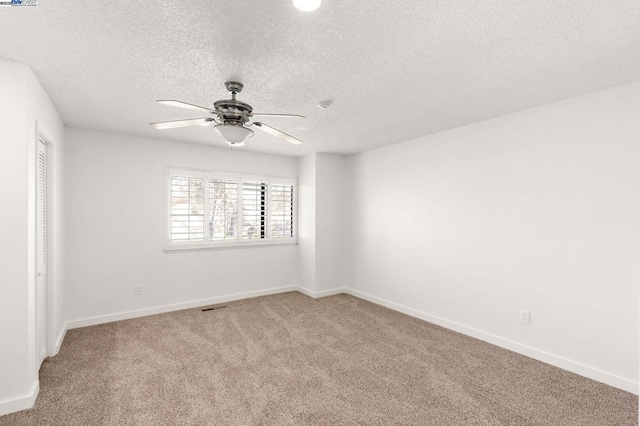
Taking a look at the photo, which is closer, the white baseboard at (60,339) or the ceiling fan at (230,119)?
the ceiling fan at (230,119)

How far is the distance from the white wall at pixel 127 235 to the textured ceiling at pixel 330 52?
92 centimetres

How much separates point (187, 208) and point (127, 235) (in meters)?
0.83

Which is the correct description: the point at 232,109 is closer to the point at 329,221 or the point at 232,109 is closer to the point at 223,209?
the point at 223,209

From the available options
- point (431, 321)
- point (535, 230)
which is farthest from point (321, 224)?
point (535, 230)

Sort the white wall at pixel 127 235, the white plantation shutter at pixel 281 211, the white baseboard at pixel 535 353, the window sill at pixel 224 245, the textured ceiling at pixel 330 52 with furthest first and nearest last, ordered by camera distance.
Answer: the white plantation shutter at pixel 281 211 → the window sill at pixel 224 245 → the white wall at pixel 127 235 → the white baseboard at pixel 535 353 → the textured ceiling at pixel 330 52

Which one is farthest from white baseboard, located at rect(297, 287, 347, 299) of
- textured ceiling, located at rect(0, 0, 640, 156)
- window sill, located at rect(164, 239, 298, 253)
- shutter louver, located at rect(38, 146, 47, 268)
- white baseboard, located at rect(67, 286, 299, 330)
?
shutter louver, located at rect(38, 146, 47, 268)

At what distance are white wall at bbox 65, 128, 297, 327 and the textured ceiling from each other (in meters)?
0.92

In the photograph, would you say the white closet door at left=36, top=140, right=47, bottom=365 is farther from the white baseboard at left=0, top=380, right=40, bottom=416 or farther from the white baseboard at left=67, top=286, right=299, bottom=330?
the white baseboard at left=67, top=286, right=299, bottom=330

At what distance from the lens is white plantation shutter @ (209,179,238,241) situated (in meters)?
4.70

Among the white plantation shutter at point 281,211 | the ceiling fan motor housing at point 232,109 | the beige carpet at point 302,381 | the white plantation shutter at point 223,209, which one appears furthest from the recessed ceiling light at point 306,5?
the white plantation shutter at point 281,211

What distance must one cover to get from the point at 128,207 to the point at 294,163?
265cm

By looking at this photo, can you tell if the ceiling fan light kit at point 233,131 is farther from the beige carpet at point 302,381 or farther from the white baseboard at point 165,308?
the white baseboard at point 165,308

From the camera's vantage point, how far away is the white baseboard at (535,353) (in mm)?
2456

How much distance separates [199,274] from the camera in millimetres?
4570
